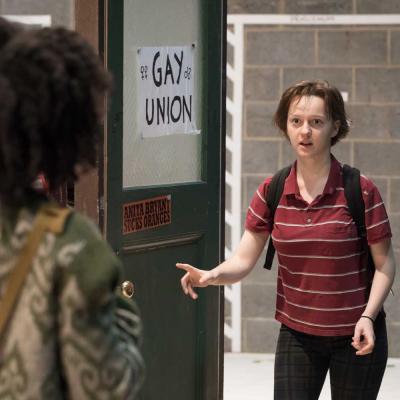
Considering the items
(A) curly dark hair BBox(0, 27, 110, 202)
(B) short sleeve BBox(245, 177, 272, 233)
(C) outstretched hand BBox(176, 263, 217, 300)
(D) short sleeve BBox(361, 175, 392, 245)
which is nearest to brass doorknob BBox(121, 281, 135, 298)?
(C) outstretched hand BBox(176, 263, 217, 300)

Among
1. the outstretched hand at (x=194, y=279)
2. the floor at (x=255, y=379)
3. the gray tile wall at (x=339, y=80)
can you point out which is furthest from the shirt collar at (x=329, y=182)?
the gray tile wall at (x=339, y=80)

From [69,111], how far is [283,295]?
233cm

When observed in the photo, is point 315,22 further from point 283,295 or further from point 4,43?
point 4,43

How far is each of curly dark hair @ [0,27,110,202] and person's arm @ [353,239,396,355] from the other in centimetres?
210

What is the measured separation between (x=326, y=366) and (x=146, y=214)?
0.90 metres

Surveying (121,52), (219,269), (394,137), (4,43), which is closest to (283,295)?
(219,269)

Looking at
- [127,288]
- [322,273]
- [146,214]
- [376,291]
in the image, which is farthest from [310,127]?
[127,288]

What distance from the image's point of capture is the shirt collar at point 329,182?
4242 mm

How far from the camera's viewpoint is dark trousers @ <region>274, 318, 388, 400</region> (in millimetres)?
4223

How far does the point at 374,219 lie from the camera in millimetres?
4164

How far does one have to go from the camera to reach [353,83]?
26.1ft

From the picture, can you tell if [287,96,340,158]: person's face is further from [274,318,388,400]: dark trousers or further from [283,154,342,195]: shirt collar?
[274,318,388,400]: dark trousers

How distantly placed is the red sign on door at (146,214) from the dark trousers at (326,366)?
69cm

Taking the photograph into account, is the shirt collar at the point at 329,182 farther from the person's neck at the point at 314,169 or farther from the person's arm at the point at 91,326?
the person's arm at the point at 91,326
